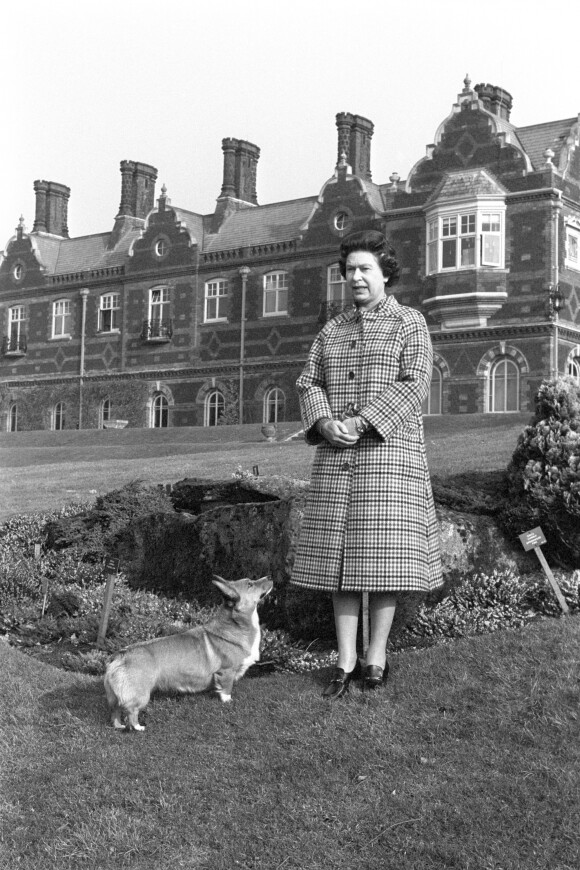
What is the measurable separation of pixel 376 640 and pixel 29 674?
8.15 ft

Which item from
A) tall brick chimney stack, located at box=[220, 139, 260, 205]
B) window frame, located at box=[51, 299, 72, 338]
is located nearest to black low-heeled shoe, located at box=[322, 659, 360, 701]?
tall brick chimney stack, located at box=[220, 139, 260, 205]

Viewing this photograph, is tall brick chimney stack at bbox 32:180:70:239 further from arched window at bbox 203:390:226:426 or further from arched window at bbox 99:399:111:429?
arched window at bbox 203:390:226:426

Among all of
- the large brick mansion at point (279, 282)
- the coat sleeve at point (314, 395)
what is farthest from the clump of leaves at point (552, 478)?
the large brick mansion at point (279, 282)

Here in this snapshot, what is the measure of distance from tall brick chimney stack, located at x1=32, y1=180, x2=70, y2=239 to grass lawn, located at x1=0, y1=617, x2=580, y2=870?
1719 inches

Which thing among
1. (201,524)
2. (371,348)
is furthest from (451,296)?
(371,348)

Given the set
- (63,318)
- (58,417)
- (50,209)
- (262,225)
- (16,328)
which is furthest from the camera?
(50,209)

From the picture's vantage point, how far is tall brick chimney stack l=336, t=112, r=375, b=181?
37312 millimetres

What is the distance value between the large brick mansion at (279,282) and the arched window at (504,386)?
0.04 metres

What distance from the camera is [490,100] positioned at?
33906 mm

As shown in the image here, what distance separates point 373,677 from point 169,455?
62.5 feet

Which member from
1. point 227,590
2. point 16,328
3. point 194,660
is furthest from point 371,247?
point 16,328

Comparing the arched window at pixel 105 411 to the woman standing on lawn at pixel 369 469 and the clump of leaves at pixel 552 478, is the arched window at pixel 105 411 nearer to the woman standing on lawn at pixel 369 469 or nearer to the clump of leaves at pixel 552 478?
the clump of leaves at pixel 552 478

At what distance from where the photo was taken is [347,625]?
6105mm

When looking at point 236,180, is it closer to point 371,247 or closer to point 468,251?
point 468,251
